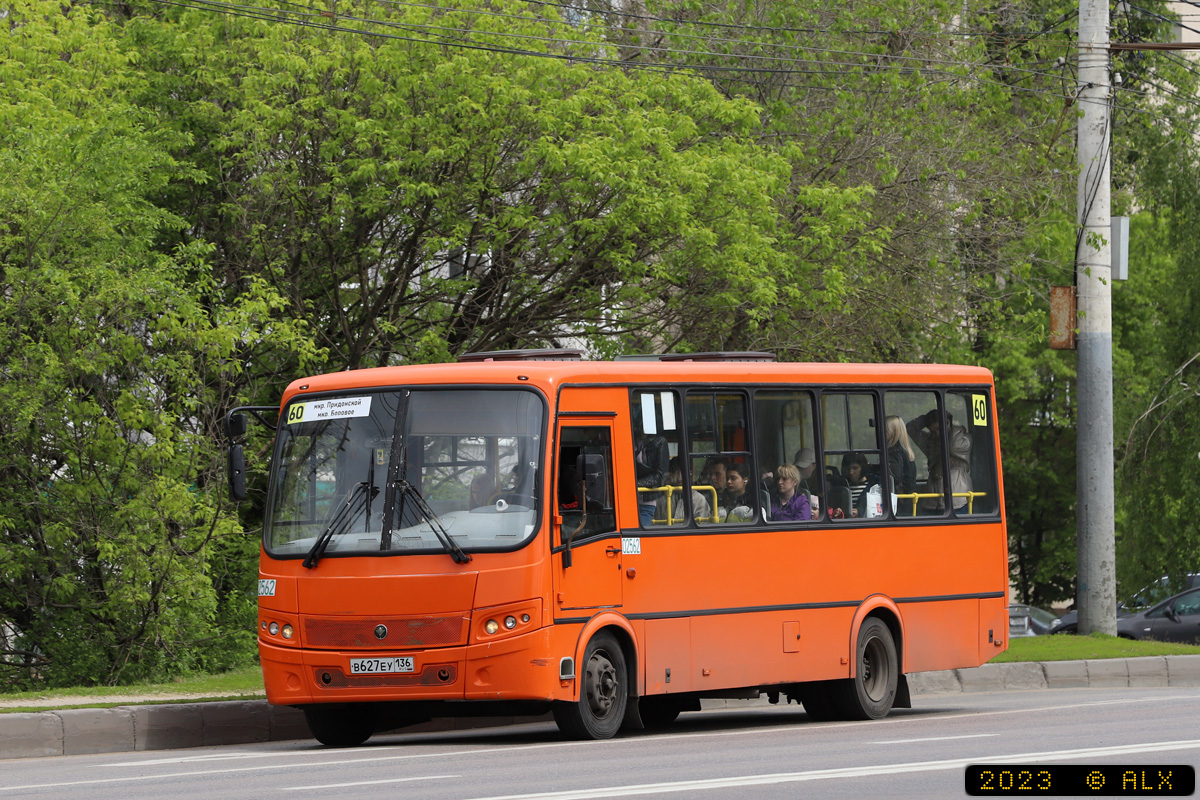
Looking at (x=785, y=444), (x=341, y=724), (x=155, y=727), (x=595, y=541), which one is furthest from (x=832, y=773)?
(x=155, y=727)

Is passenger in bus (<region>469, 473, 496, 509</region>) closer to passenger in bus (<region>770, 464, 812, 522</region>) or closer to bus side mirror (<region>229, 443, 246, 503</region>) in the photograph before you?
bus side mirror (<region>229, 443, 246, 503</region>)

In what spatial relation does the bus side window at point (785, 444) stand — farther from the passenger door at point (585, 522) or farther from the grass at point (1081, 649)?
the grass at point (1081, 649)

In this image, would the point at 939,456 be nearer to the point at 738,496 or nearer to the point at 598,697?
the point at 738,496

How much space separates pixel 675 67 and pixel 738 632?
1384 cm

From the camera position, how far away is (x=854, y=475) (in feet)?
53.5

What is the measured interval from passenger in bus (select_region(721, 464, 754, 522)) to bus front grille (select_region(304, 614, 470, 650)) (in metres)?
2.82

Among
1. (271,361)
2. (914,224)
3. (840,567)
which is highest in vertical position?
(914,224)

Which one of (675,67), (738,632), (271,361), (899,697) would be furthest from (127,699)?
(675,67)

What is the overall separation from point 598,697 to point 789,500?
9.30 ft

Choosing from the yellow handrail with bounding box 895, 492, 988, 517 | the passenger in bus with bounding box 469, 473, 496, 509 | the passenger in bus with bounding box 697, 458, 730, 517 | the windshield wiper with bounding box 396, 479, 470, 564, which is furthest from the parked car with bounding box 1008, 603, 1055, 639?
the windshield wiper with bounding box 396, 479, 470, 564

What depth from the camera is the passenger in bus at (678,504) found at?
14.5m

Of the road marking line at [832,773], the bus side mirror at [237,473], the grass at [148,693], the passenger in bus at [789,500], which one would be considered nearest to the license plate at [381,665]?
the bus side mirror at [237,473]

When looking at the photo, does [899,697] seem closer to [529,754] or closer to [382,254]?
[529,754]

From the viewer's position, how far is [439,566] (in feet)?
43.2
